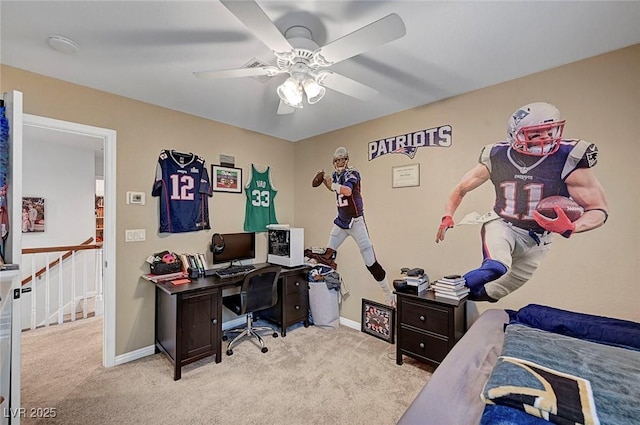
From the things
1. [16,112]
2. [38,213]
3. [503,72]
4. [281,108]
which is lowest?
[38,213]

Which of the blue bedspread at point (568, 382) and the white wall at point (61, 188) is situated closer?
the blue bedspread at point (568, 382)

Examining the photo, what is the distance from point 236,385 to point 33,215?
426cm

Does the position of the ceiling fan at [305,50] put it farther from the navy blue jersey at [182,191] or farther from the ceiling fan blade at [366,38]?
the navy blue jersey at [182,191]

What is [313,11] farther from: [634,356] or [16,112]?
[634,356]

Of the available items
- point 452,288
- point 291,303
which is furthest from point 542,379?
point 291,303

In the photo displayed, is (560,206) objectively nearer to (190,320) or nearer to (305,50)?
(305,50)

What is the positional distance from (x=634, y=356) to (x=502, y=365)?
2.17 feet

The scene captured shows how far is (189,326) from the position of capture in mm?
2453

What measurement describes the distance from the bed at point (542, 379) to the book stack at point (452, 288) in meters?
0.64

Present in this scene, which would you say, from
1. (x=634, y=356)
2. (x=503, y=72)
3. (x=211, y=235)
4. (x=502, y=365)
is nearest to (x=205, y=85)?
(x=211, y=235)

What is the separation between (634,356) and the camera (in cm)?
126

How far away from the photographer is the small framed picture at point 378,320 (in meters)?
3.04

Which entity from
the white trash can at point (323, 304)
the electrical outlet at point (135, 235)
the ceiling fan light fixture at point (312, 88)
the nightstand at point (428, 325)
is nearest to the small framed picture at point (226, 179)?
the electrical outlet at point (135, 235)

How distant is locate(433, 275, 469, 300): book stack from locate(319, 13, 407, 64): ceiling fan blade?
1942mm
